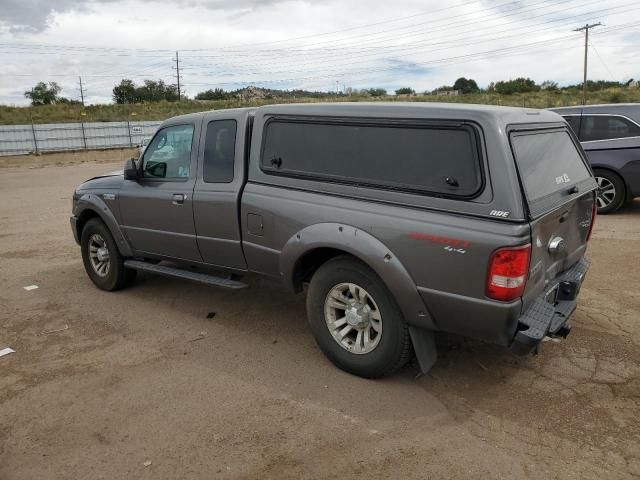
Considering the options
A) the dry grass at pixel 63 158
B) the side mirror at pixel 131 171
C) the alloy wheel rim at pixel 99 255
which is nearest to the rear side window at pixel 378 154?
the side mirror at pixel 131 171

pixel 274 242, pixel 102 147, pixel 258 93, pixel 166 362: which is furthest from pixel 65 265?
pixel 258 93

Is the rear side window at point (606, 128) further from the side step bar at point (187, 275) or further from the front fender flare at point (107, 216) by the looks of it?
the front fender flare at point (107, 216)

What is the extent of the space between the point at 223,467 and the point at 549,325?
6.87 feet

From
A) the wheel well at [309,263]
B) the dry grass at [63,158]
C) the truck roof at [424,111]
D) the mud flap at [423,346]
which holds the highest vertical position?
the truck roof at [424,111]

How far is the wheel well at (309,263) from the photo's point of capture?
12.7 feet

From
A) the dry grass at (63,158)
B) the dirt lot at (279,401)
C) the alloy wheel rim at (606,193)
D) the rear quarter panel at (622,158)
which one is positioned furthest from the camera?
the dry grass at (63,158)

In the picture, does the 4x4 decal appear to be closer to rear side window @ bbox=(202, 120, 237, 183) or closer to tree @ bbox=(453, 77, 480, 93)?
rear side window @ bbox=(202, 120, 237, 183)

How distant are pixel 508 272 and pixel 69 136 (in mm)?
32165

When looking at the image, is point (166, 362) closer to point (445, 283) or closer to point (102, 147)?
point (445, 283)

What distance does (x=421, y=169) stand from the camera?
3.39 m

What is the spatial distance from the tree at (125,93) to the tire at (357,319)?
7421cm

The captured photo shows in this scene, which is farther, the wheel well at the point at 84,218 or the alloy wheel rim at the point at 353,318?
the wheel well at the point at 84,218

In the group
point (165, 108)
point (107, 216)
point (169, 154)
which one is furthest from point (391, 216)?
point (165, 108)

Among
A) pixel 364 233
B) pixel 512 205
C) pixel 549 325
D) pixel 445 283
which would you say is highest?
pixel 512 205
